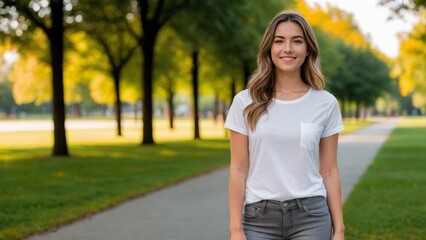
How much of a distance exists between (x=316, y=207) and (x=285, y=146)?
0.29 metres

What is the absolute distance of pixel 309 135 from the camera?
2.52 m

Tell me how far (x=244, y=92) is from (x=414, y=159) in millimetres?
16828

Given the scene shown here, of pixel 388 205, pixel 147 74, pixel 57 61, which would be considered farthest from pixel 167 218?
pixel 147 74

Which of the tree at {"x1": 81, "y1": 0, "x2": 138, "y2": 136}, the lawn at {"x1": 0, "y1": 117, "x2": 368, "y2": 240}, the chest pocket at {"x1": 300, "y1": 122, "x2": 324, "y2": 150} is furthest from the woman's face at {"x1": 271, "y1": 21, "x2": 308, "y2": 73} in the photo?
the tree at {"x1": 81, "y1": 0, "x2": 138, "y2": 136}

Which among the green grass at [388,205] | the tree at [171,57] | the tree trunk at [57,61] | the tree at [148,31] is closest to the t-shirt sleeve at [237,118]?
the green grass at [388,205]

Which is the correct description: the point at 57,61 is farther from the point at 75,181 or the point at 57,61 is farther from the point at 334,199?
the point at 334,199

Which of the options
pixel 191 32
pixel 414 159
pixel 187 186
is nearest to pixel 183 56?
pixel 191 32

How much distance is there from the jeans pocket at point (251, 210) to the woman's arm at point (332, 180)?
33 centimetres

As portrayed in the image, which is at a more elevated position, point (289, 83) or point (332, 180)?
point (289, 83)

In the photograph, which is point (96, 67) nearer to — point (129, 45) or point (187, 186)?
point (129, 45)

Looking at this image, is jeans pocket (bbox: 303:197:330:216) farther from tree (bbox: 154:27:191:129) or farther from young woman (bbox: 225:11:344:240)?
tree (bbox: 154:27:191:129)

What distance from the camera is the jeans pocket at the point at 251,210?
8.35 ft

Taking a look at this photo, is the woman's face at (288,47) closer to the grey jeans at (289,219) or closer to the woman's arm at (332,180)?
the woman's arm at (332,180)

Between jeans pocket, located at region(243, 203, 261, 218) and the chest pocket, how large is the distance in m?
0.32
